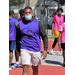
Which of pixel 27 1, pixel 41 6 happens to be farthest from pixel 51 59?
pixel 41 6

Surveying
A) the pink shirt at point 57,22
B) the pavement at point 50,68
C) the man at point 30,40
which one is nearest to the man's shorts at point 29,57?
the man at point 30,40

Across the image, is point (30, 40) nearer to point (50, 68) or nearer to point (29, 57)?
point (29, 57)

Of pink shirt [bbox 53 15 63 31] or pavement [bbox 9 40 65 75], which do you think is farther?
pink shirt [bbox 53 15 63 31]

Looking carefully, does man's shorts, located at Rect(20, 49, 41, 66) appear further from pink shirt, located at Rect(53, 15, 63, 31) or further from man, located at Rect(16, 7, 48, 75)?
pink shirt, located at Rect(53, 15, 63, 31)

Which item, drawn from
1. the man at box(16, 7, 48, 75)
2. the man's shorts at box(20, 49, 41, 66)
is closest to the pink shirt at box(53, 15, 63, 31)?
the man at box(16, 7, 48, 75)

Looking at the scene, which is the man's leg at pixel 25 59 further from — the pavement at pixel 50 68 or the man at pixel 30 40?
the pavement at pixel 50 68

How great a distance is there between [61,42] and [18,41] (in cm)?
239

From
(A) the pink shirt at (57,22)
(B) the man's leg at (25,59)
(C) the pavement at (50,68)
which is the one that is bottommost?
(C) the pavement at (50,68)

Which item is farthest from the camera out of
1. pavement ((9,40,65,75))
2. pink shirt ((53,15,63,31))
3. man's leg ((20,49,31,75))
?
pink shirt ((53,15,63,31))

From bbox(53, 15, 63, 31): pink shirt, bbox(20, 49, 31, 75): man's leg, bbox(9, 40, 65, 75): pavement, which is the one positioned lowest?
bbox(9, 40, 65, 75): pavement

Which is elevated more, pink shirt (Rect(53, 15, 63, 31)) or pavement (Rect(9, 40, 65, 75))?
pink shirt (Rect(53, 15, 63, 31))

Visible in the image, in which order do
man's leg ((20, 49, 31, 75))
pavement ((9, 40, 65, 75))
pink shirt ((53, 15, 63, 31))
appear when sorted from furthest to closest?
pink shirt ((53, 15, 63, 31)) → pavement ((9, 40, 65, 75)) → man's leg ((20, 49, 31, 75))
